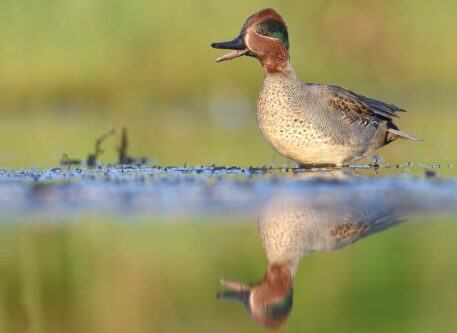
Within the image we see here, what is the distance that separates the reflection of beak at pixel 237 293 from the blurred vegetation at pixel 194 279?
0.04 metres

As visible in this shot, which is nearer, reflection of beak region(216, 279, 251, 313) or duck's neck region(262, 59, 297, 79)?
reflection of beak region(216, 279, 251, 313)

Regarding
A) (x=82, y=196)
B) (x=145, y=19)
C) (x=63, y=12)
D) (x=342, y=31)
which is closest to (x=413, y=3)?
(x=342, y=31)

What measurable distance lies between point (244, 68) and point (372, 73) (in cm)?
222

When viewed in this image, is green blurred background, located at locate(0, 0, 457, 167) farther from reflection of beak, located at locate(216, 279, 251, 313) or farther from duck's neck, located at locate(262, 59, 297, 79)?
reflection of beak, located at locate(216, 279, 251, 313)

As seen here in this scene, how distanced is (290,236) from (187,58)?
11815 mm

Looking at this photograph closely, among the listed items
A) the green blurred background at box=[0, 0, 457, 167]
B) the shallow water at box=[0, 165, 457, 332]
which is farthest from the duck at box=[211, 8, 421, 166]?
Result: the green blurred background at box=[0, 0, 457, 167]

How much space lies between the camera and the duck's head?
8094 mm

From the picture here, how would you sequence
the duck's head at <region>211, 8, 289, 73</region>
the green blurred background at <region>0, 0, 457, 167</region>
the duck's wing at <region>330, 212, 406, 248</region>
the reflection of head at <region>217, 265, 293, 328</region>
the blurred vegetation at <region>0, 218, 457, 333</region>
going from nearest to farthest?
1. the blurred vegetation at <region>0, 218, 457, 333</region>
2. the reflection of head at <region>217, 265, 293, 328</region>
3. the duck's wing at <region>330, 212, 406, 248</region>
4. the duck's head at <region>211, 8, 289, 73</region>
5. the green blurred background at <region>0, 0, 457, 167</region>

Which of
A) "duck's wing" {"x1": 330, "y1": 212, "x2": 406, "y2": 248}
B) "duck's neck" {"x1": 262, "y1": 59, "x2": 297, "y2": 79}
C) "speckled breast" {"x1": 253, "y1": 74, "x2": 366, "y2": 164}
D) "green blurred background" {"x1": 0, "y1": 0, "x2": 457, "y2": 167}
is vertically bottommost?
"duck's wing" {"x1": 330, "y1": 212, "x2": 406, "y2": 248}

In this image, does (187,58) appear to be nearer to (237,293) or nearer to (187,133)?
(187,133)

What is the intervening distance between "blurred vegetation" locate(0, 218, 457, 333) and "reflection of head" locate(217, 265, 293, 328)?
4cm

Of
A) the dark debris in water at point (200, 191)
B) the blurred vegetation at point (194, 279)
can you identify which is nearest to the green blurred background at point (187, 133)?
the blurred vegetation at point (194, 279)

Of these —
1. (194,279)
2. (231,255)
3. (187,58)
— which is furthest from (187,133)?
(194,279)

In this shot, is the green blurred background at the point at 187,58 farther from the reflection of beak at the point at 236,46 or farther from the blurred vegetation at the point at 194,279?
the blurred vegetation at the point at 194,279
